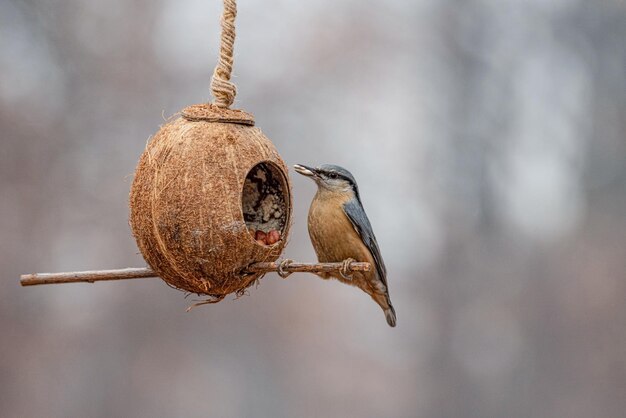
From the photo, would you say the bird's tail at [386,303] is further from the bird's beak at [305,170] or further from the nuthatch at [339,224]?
the bird's beak at [305,170]

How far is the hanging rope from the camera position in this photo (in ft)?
14.5

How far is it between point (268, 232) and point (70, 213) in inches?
211

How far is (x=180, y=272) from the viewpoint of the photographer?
4430mm

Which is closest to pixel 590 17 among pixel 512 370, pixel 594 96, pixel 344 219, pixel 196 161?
pixel 594 96

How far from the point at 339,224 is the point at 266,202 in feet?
1.63

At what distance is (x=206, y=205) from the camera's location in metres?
4.32

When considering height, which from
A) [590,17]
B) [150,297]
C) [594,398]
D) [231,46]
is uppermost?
[590,17]

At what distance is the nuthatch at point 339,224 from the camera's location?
5113mm

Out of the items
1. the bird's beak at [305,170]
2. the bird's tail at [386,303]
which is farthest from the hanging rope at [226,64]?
the bird's tail at [386,303]

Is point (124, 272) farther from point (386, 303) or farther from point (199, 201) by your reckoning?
point (386, 303)

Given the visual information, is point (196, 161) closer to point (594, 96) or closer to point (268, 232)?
point (268, 232)

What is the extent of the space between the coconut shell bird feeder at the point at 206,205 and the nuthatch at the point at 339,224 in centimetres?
54

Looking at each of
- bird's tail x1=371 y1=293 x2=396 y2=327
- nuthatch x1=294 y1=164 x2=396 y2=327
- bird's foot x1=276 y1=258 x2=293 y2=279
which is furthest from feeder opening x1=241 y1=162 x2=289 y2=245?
bird's tail x1=371 y1=293 x2=396 y2=327

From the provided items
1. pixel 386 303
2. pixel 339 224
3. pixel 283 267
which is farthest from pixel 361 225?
pixel 283 267
